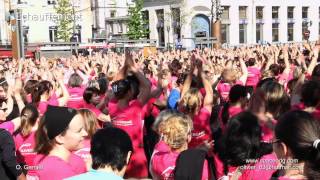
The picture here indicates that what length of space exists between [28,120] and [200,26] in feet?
181

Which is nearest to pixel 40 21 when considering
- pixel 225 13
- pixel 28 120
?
pixel 225 13

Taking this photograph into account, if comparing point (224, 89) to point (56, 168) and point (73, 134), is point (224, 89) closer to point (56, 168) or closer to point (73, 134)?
point (73, 134)

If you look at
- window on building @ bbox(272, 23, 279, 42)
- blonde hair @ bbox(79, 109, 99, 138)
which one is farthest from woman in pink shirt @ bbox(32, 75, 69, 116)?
window on building @ bbox(272, 23, 279, 42)

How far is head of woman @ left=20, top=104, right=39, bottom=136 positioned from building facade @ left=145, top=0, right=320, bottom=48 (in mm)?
49091

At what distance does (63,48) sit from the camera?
28641 mm

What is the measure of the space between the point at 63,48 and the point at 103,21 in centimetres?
3438

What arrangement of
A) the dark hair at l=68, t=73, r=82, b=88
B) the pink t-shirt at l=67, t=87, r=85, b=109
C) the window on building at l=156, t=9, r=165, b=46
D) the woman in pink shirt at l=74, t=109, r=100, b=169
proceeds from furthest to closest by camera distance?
the window on building at l=156, t=9, r=165, b=46 < the dark hair at l=68, t=73, r=82, b=88 < the pink t-shirt at l=67, t=87, r=85, b=109 < the woman in pink shirt at l=74, t=109, r=100, b=169

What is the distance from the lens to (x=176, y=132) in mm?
4199

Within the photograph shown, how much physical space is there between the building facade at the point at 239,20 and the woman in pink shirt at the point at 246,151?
5074cm

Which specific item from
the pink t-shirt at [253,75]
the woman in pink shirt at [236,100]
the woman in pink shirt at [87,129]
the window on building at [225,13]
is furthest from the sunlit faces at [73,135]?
the window on building at [225,13]

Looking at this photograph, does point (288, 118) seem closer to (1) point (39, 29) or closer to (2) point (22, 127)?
Result: (2) point (22, 127)

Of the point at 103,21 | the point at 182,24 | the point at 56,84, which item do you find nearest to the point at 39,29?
the point at 103,21

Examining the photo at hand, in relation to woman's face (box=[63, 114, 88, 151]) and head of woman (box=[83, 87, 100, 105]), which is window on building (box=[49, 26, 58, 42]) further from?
woman's face (box=[63, 114, 88, 151])

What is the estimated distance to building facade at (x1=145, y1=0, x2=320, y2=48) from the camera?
58.3m
